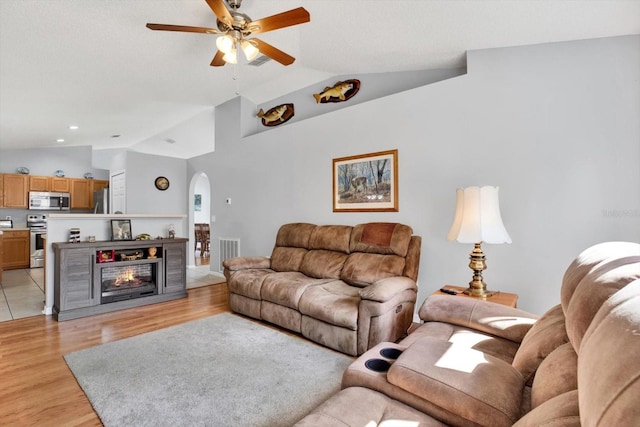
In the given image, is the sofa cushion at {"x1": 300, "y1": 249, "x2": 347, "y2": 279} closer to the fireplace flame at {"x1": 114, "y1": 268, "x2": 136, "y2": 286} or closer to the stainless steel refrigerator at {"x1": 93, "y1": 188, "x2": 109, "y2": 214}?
the fireplace flame at {"x1": 114, "y1": 268, "x2": 136, "y2": 286}

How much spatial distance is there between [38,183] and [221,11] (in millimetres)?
7564

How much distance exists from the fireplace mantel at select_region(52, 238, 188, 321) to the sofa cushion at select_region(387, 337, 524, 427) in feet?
12.8

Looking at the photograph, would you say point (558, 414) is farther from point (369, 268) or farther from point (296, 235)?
point (296, 235)

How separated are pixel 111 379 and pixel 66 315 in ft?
6.17

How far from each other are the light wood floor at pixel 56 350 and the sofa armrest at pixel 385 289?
1.91 meters

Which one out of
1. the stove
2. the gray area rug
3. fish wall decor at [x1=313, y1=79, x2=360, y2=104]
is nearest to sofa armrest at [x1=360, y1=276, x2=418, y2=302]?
the gray area rug

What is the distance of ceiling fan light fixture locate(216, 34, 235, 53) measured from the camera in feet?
8.38

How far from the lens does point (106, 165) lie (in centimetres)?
841

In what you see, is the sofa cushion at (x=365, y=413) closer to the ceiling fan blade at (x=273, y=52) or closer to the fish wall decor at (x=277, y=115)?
the ceiling fan blade at (x=273, y=52)

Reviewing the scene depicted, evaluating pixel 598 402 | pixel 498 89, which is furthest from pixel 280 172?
pixel 598 402

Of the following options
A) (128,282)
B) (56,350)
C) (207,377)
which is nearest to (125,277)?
(128,282)

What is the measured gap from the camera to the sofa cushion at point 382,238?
3169 millimetres

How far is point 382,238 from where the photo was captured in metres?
3.29

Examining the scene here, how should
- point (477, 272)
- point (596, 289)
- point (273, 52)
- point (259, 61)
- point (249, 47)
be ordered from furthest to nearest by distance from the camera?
point (259, 61) → point (273, 52) → point (249, 47) → point (477, 272) → point (596, 289)
